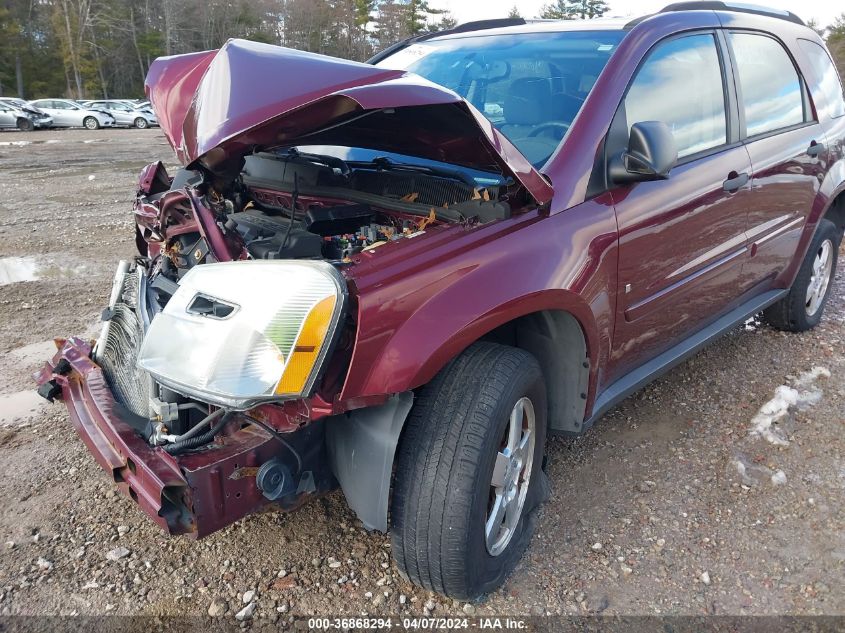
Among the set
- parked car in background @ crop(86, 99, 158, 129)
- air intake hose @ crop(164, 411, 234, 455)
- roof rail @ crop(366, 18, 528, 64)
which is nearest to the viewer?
air intake hose @ crop(164, 411, 234, 455)

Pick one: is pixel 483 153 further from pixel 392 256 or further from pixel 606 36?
pixel 606 36

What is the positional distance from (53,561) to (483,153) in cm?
213

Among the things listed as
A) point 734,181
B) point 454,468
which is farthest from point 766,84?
point 454,468

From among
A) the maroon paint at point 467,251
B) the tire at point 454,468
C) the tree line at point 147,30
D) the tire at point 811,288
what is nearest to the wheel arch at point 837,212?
the tire at point 811,288

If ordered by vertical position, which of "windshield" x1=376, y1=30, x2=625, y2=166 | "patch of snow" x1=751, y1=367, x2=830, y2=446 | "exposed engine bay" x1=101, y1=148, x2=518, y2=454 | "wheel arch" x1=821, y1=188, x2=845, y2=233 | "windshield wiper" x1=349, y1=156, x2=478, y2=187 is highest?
"windshield" x1=376, y1=30, x2=625, y2=166

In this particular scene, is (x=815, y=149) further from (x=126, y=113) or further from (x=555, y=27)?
(x=126, y=113)

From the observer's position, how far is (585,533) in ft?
8.51

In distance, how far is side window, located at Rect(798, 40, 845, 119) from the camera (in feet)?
13.3

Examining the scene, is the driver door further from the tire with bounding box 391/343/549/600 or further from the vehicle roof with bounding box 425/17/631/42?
the tire with bounding box 391/343/549/600

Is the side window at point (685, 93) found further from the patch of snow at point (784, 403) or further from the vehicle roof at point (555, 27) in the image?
the patch of snow at point (784, 403)

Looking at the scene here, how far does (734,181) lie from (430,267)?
1886mm

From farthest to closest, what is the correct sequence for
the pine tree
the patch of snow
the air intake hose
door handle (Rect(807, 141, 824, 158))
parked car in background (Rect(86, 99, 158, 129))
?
1. the pine tree
2. parked car in background (Rect(86, 99, 158, 129))
3. door handle (Rect(807, 141, 824, 158))
4. the patch of snow
5. the air intake hose

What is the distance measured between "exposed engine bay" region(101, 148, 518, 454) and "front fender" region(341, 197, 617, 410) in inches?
3.8

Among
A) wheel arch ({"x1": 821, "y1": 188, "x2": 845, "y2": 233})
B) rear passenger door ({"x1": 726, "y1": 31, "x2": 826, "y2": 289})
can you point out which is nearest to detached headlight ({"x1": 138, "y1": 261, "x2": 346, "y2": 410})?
rear passenger door ({"x1": 726, "y1": 31, "x2": 826, "y2": 289})
